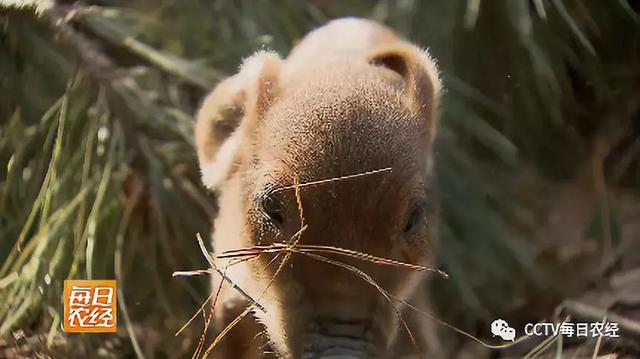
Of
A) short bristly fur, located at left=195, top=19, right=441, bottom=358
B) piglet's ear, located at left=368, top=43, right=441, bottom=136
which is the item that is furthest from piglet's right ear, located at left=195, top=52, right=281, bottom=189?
piglet's ear, located at left=368, top=43, right=441, bottom=136

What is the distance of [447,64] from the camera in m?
1.00

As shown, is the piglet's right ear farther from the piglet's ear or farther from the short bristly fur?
the piglet's ear

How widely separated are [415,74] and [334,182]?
0.19m

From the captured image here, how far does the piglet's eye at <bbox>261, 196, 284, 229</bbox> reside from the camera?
0.80m

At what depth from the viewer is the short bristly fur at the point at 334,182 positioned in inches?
30.1

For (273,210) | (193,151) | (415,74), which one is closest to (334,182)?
(273,210)

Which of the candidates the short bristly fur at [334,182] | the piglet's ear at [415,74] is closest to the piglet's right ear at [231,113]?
the short bristly fur at [334,182]

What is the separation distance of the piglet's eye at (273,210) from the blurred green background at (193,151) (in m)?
0.21

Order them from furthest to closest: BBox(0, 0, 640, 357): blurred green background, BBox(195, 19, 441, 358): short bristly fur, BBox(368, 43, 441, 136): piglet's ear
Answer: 1. BBox(0, 0, 640, 357): blurred green background
2. BBox(368, 43, 441, 136): piglet's ear
3. BBox(195, 19, 441, 358): short bristly fur

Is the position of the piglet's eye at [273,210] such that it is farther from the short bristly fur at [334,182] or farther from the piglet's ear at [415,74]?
the piglet's ear at [415,74]

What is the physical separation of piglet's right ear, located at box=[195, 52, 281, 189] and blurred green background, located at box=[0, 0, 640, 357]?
4cm

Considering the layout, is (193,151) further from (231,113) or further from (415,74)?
(415,74)

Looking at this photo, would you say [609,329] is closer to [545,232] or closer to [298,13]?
[545,232]

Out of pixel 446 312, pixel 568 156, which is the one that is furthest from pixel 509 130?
pixel 446 312
